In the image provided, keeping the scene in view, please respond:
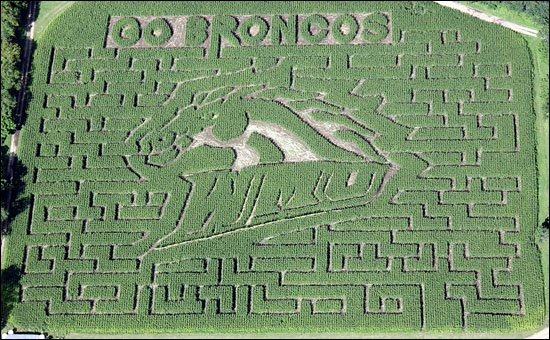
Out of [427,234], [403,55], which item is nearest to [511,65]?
[403,55]

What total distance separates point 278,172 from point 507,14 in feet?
42.8

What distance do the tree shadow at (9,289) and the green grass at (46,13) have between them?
10949 millimetres

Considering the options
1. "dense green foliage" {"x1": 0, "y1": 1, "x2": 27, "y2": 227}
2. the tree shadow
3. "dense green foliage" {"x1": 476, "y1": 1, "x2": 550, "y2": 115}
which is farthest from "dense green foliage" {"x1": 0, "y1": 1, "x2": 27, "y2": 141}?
"dense green foliage" {"x1": 476, "y1": 1, "x2": 550, "y2": 115}

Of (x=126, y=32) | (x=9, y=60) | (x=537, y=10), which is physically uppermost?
(x=537, y=10)

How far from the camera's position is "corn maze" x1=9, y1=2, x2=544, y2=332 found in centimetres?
2245

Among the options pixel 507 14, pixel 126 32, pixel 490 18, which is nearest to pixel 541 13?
pixel 507 14

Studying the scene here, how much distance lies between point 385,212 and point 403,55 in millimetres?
7393

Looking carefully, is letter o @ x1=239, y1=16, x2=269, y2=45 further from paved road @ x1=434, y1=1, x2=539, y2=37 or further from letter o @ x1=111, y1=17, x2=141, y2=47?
paved road @ x1=434, y1=1, x2=539, y2=37

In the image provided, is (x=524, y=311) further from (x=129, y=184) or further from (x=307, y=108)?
(x=129, y=184)

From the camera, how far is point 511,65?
24.3 m

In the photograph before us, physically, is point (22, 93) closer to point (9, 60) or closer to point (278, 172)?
point (9, 60)

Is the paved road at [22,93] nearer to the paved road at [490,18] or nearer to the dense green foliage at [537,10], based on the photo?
the paved road at [490,18]

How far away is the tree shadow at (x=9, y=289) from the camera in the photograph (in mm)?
22688

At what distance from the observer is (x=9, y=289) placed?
22875mm
